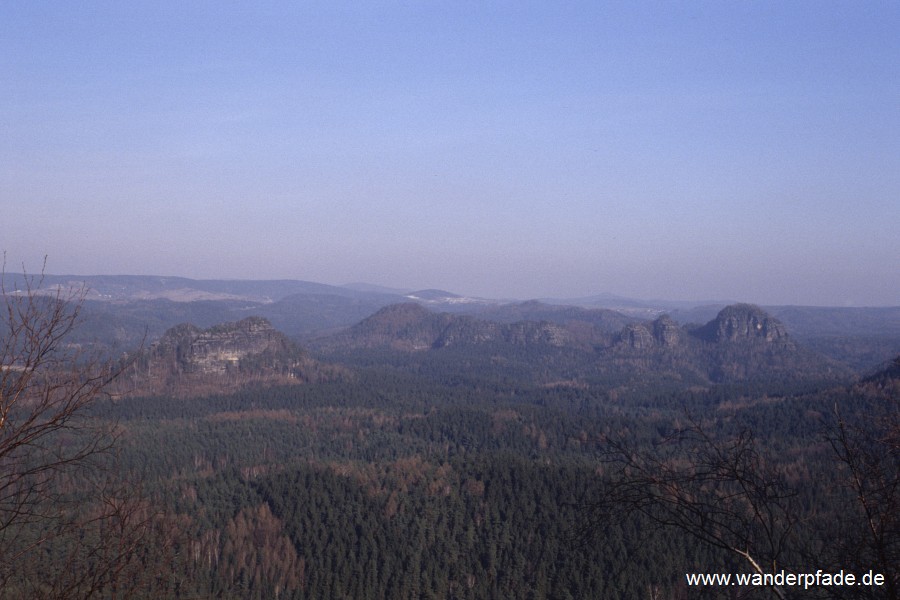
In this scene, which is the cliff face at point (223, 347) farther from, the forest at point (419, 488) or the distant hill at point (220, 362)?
the forest at point (419, 488)

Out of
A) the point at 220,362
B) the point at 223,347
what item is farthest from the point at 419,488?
the point at 223,347

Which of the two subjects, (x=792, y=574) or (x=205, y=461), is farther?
(x=205, y=461)

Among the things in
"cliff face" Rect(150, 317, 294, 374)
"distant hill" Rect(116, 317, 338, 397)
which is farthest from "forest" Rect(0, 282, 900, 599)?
"cliff face" Rect(150, 317, 294, 374)

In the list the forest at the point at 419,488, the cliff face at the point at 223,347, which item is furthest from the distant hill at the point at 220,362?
the forest at the point at 419,488

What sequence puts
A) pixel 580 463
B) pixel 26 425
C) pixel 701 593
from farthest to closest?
1. pixel 580 463
2. pixel 26 425
3. pixel 701 593

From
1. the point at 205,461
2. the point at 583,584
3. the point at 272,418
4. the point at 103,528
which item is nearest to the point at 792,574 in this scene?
the point at 103,528

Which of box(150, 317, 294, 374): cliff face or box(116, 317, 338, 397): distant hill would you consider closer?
box(116, 317, 338, 397): distant hill

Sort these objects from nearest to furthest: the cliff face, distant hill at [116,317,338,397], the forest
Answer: the forest, distant hill at [116,317,338,397], the cliff face

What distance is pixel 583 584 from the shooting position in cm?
4403

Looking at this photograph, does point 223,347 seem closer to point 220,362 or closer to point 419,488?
point 220,362

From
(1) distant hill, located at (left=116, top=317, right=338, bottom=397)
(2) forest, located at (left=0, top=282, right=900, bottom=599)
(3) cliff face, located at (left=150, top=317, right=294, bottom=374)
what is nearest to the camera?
(2) forest, located at (left=0, top=282, right=900, bottom=599)

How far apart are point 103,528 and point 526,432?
96.6 meters

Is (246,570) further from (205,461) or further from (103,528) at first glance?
(103,528)

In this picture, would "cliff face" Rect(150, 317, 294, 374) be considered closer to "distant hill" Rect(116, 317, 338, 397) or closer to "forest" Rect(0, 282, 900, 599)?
"distant hill" Rect(116, 317, 338, 397)
